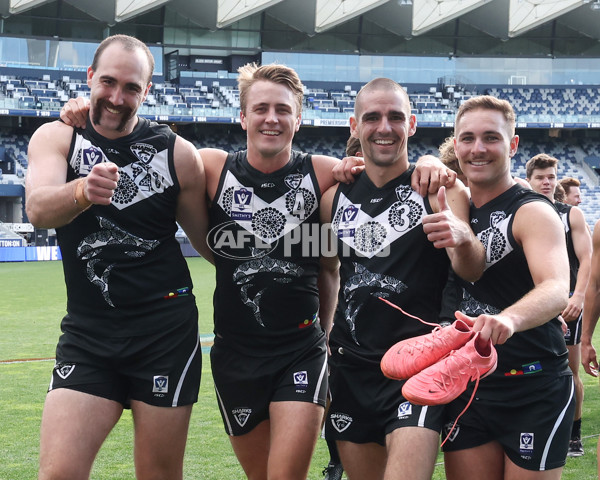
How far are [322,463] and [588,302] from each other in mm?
2605

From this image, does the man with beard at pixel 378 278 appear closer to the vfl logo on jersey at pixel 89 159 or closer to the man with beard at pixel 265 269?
the man with beard at pixel 265 269

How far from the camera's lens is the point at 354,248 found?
4.34 metres

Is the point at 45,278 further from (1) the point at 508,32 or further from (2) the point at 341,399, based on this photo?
(1) the point at 508,32

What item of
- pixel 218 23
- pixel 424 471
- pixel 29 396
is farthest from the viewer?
pixel 218 23

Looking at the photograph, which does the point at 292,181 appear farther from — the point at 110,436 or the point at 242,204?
the point at 110,436

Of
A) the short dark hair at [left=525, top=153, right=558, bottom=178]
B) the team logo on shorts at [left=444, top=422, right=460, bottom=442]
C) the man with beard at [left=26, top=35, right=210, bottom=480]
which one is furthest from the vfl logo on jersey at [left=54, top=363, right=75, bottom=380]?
the short dark hair at [left=525, top=153, right=558, bottom=178]

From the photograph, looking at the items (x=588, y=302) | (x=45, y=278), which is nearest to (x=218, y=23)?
(x=45, y=278)

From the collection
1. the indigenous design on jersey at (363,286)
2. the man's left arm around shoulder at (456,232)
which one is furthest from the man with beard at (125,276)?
the man's left arm around shoulder at (456,232)

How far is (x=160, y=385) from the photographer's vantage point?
13.9 feet

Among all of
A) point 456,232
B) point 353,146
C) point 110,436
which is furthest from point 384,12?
point 456,232

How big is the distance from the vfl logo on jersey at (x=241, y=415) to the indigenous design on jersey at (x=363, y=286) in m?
0.79

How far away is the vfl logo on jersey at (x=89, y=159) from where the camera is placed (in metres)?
4.28

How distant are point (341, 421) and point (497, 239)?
126 centimetres

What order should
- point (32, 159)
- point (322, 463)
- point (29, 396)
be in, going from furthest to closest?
point (29, 396), point (322, 463), point (32, 159)
